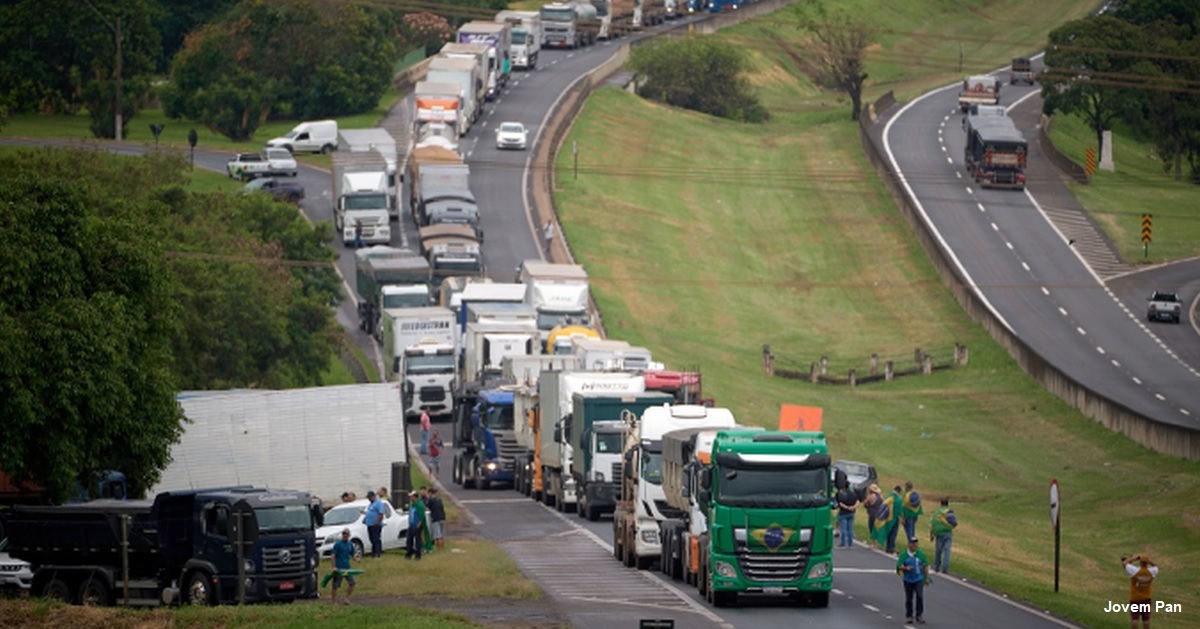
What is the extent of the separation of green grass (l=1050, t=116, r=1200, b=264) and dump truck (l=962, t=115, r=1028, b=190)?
13.8 feet

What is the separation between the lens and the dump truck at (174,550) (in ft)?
117

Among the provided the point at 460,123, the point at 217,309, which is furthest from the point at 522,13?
the point at 217,309

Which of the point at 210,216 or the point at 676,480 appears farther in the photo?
the point at 210,216

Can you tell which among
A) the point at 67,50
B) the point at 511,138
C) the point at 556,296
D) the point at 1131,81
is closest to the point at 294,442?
the point at 556,296

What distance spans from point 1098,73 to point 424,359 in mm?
68670

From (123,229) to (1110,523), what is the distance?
95.6 ft

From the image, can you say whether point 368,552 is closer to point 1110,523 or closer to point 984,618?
point 984,618

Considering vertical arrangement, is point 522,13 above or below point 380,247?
above

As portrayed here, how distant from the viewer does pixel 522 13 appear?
145250 mm

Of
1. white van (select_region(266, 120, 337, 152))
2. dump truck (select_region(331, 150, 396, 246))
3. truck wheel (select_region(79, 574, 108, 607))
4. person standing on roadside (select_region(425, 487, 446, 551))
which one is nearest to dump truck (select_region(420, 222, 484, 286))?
dump truck (select_region(331, 150, 396, 246))

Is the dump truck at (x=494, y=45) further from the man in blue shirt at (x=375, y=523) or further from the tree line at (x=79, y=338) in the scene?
the man in blue shirt at (x=375, y=523)

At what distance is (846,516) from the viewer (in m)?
44.5

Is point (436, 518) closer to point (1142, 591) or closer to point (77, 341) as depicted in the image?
point (77, 341)

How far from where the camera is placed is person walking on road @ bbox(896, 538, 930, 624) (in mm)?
33031
